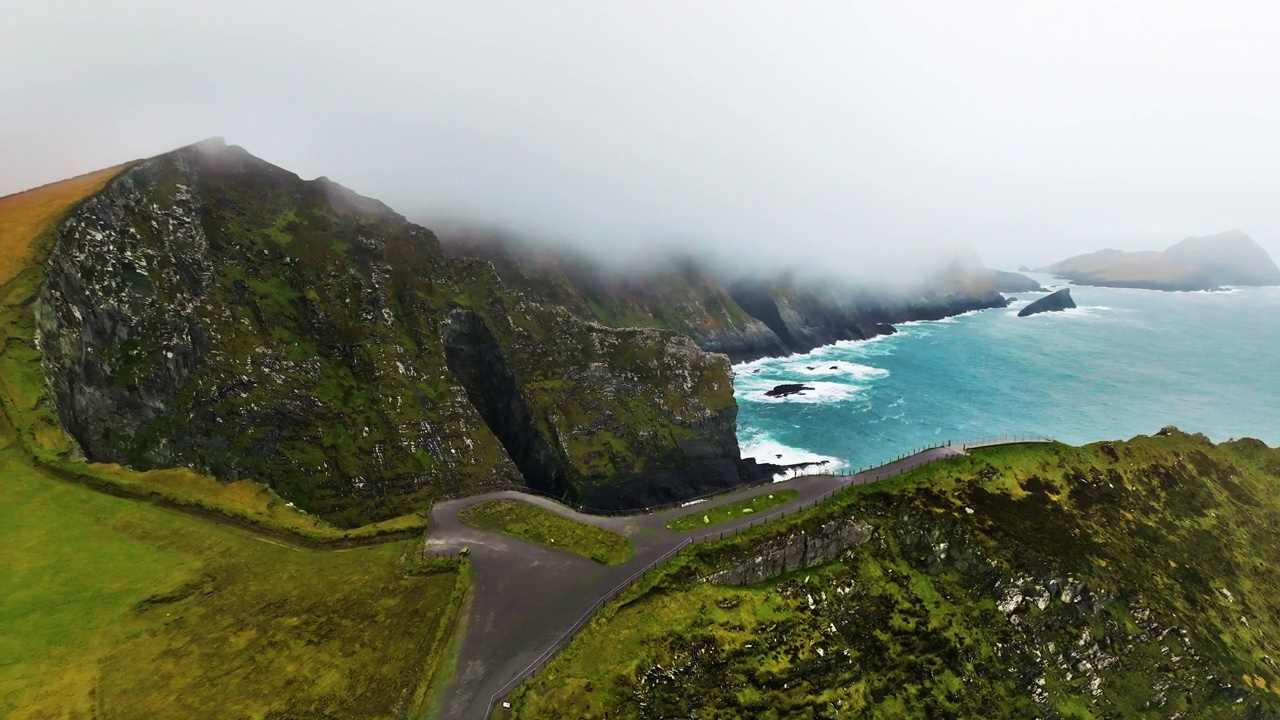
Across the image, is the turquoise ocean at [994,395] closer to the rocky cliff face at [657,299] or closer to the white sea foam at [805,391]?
the white sea foam at [805,391]

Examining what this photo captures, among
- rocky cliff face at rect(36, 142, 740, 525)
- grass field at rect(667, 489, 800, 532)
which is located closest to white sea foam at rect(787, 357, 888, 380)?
rocky cliff face at rect(36, 142, 740, 525)

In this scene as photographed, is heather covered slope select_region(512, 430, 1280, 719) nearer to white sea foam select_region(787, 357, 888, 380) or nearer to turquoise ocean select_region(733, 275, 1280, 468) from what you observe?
turquoise ocean select_region(733, 275, 1280, 468)

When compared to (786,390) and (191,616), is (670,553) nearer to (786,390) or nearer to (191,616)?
(191,616)

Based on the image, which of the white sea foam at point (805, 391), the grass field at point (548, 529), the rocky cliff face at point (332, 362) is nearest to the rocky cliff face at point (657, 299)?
the white sea foam at point (805, 391)

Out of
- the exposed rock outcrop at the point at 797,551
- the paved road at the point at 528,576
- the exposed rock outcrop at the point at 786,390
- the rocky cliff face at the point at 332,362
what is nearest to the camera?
the paved road at the point at 528,576

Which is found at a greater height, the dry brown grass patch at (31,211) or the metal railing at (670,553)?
the dry brown grass patch at (31,211)
